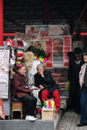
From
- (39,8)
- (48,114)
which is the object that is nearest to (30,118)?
(48,114)

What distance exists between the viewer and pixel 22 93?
597 centimetres

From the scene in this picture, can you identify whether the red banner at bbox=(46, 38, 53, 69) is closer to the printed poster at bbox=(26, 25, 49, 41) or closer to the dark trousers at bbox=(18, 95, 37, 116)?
the printed poster at bbox=(26, 25, 49, 41)

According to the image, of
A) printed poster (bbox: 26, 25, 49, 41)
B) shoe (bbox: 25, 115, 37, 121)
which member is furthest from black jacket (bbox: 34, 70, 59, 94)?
printed poster (bbox: 26, 25, 49, 41)

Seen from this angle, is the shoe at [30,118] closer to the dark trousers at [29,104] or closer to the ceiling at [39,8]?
the dark trousers at [29,104]

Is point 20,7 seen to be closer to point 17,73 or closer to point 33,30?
point 33,30

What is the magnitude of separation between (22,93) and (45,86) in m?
0.86

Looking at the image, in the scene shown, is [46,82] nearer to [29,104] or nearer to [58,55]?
[29,104]

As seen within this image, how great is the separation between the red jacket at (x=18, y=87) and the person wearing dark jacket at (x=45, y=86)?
55cm

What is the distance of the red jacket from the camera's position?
594cm

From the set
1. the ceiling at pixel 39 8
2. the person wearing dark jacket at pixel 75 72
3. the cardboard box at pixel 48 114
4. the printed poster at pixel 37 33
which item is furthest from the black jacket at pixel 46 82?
the ceiling at pixel 39 8

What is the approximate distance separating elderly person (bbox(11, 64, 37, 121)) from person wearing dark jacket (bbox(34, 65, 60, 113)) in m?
0.48

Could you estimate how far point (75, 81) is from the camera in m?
8.02

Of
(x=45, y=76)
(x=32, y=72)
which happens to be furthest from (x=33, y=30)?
(x=45, y=76)

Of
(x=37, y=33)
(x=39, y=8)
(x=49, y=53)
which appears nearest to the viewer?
(x=37, y=33)
